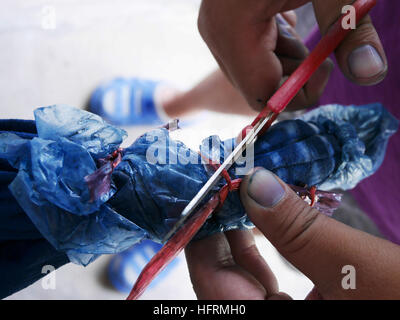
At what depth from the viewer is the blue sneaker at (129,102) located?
1192mm

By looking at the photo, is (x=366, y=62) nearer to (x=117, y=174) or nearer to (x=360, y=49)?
(x=360, y=49)

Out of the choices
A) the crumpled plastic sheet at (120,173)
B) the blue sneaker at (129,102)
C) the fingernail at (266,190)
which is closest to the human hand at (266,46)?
the crumpled plastic sheet at (120,173)

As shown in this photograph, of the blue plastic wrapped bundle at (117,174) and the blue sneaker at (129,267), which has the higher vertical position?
the blue plastic wrapped bundle at (117,174)

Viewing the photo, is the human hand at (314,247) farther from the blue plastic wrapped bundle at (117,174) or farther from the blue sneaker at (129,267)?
the blue sneaker at (129,267)

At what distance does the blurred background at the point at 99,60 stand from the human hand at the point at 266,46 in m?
0.29

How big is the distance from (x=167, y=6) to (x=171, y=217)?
116cm

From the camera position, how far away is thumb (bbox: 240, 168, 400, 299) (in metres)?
0.45

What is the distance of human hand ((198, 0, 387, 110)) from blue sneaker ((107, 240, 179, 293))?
0.58 metres

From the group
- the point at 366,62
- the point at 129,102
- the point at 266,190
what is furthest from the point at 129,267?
the point at 366,62

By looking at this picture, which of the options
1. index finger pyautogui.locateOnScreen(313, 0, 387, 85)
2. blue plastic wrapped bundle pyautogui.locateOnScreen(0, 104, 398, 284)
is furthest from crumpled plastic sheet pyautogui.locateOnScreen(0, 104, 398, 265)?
index finger pyautogui.locateOnScreen(313, 0, 387, 85)

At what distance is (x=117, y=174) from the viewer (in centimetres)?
53

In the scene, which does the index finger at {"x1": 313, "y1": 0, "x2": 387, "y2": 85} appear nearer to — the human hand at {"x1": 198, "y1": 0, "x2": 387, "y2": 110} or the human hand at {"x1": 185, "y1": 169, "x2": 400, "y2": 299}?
the human hand at {"x1": 198, "y1": 0, "x2": 387, "y2": 110}

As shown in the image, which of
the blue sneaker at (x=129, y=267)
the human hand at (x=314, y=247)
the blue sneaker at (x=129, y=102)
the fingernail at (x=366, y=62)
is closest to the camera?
the human hand at (x=314, y=247)
